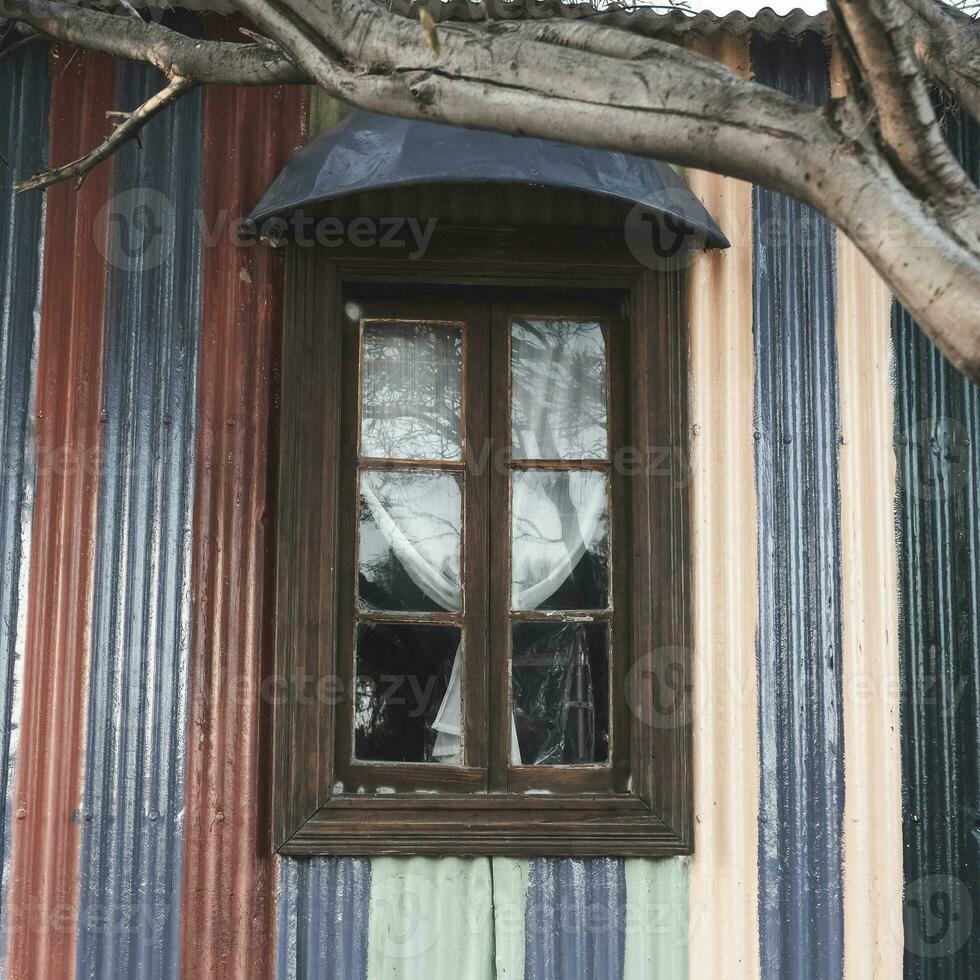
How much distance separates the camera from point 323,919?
3.95 m

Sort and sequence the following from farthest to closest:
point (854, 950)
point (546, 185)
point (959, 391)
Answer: point (959, 391), point (854, 950), point (546, 185)

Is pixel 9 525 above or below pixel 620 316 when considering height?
below

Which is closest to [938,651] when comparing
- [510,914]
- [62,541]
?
[510,914]

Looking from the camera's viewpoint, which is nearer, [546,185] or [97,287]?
[546,185]

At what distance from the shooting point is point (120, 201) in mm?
4227

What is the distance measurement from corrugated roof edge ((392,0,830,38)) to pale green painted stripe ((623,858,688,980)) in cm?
282

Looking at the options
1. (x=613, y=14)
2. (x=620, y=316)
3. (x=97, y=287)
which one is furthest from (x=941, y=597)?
(x=97, y=287)

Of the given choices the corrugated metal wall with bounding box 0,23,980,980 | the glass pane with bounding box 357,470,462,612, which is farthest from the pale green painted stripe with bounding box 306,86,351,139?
the glass pane with bounding box 357,470,462,612

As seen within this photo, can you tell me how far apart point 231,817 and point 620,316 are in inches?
85.7

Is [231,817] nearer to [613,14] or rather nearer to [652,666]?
[652,666]

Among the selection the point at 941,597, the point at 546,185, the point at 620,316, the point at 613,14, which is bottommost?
the point at 941,597

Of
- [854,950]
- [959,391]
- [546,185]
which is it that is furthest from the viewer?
[959,391]

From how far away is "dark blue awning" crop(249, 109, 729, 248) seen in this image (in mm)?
3748

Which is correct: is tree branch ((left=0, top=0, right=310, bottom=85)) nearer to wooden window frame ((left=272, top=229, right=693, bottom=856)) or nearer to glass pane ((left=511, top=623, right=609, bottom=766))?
wooden window frame ((left=272, top=229, right=693, bottom=856))
